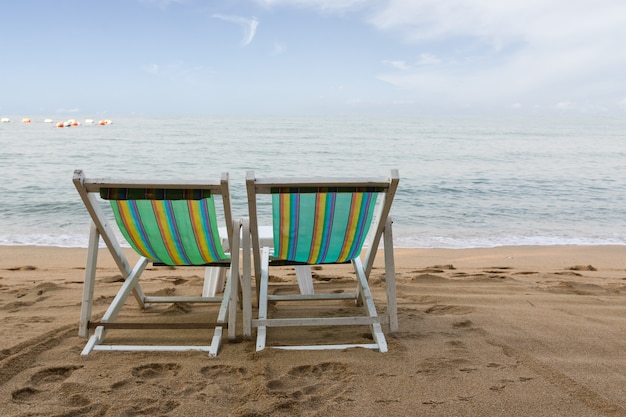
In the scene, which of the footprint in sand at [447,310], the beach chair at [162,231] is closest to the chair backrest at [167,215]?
the beach chair at [162,231]

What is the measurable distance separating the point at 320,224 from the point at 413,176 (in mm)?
11988

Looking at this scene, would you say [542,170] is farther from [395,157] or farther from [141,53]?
[141,53]

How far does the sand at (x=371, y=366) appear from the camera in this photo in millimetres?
2247

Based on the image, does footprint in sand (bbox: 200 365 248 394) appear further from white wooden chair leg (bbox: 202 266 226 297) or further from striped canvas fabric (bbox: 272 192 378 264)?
white wooden chair leg (bbox: 202 266 226 297)

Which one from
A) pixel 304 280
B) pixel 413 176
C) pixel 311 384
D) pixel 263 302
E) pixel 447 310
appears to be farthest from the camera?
pixel 413 176

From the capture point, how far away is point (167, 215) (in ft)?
9.33

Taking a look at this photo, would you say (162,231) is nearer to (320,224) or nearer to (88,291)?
(88,291)

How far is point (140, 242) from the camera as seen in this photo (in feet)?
9.87

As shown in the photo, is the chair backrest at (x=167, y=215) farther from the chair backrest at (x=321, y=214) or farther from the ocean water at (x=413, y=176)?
the ocean water at (x=413, y=176)

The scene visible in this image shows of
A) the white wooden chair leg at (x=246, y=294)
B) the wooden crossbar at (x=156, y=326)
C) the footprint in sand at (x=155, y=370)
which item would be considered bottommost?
the footprint in sand at (x=155, y=370)

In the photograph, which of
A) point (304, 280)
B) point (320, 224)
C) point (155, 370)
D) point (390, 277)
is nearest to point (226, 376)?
point (155, 370)

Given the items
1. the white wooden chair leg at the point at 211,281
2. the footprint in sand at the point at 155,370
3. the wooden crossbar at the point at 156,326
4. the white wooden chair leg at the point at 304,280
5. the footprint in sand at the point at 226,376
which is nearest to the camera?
the footprint in sand at the point at 226,376

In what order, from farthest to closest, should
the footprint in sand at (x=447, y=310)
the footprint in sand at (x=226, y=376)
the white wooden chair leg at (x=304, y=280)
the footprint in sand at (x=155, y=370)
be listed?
the white wooden chair leg at (x=304, y=280), the footprint in sand at (x=447, y=310), the footprint in sand at (x=155, y=370), the footprint in sand at (x=226, y=376)

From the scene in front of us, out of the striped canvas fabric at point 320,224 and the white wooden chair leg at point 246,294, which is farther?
the white wooden chair leg at point 246,294
